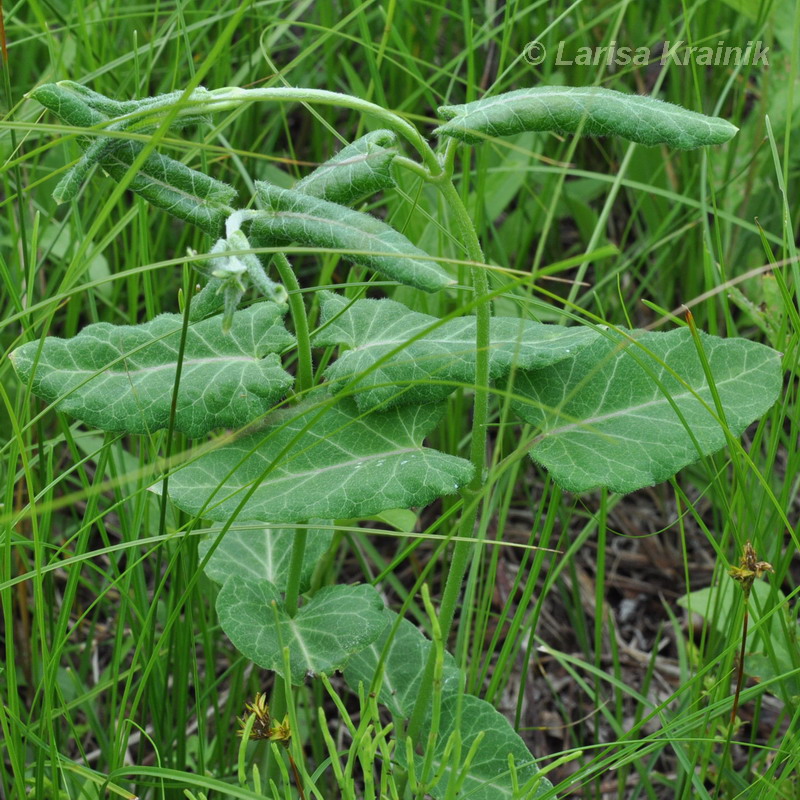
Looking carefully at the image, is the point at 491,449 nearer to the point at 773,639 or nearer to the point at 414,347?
the point at 773,639

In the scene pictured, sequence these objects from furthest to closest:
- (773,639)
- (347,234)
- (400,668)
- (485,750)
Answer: (773,639) < (400,668) < (485,750) < (347,234)

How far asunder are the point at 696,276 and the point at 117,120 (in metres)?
1.52

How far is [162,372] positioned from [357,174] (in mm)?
371

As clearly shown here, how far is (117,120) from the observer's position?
989 millimetres

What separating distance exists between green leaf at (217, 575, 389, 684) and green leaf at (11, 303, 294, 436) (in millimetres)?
265

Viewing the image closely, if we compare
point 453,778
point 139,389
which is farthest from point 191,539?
point 453,778

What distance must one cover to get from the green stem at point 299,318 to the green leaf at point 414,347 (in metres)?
0.03

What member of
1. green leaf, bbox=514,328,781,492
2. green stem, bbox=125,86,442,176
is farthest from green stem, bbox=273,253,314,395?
green leaf, bbox=514,328,781,492

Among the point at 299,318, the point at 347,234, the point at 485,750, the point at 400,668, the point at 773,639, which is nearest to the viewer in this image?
the point at 347,234

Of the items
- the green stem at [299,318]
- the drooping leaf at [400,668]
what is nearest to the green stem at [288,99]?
the green stem at [299,318]

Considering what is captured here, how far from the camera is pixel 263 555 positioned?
1.45 metres

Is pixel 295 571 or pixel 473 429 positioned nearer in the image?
pixel 473 429

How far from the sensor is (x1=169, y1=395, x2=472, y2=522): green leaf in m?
1.07

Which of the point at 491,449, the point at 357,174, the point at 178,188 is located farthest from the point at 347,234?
the point at 491,449
